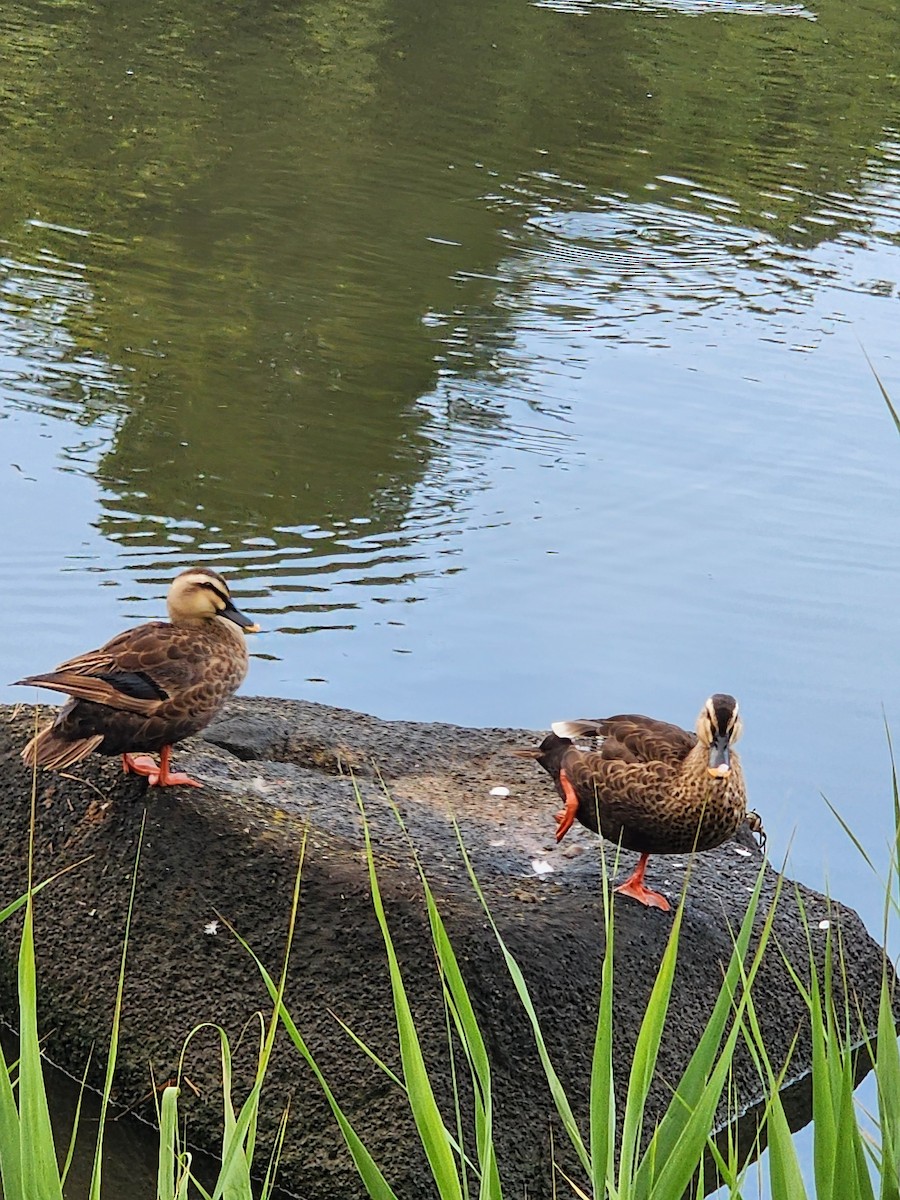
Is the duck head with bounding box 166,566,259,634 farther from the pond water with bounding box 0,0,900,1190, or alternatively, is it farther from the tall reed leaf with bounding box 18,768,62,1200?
the tall reed leaf with bounding box 18,768,62,1200

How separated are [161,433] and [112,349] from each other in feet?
4.39

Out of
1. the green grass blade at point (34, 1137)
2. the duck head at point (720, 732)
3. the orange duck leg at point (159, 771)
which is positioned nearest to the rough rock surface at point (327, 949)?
the orange duck leg at point (159, 771)

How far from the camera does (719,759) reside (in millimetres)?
4578

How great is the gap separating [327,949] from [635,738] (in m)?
1.10

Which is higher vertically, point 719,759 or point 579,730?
point 719,759

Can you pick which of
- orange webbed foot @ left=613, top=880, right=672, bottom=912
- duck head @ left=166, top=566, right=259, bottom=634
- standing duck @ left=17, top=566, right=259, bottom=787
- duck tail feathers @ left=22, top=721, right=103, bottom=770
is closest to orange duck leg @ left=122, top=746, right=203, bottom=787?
standing duck @ left=17, top=566, right=259, bottom=787

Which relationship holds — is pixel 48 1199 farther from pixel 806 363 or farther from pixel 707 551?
pixel 806 363

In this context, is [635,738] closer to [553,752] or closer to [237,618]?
[553,752]

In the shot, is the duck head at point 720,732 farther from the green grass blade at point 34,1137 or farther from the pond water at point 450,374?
the green grass blade at point 34,1137

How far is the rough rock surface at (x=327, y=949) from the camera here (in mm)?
4164

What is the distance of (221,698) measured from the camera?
15.8ft

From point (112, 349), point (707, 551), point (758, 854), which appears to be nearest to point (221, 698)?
point (758, 854)

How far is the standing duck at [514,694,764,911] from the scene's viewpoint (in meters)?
4.61

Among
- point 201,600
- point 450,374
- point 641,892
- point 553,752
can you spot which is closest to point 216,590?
point 201,600
